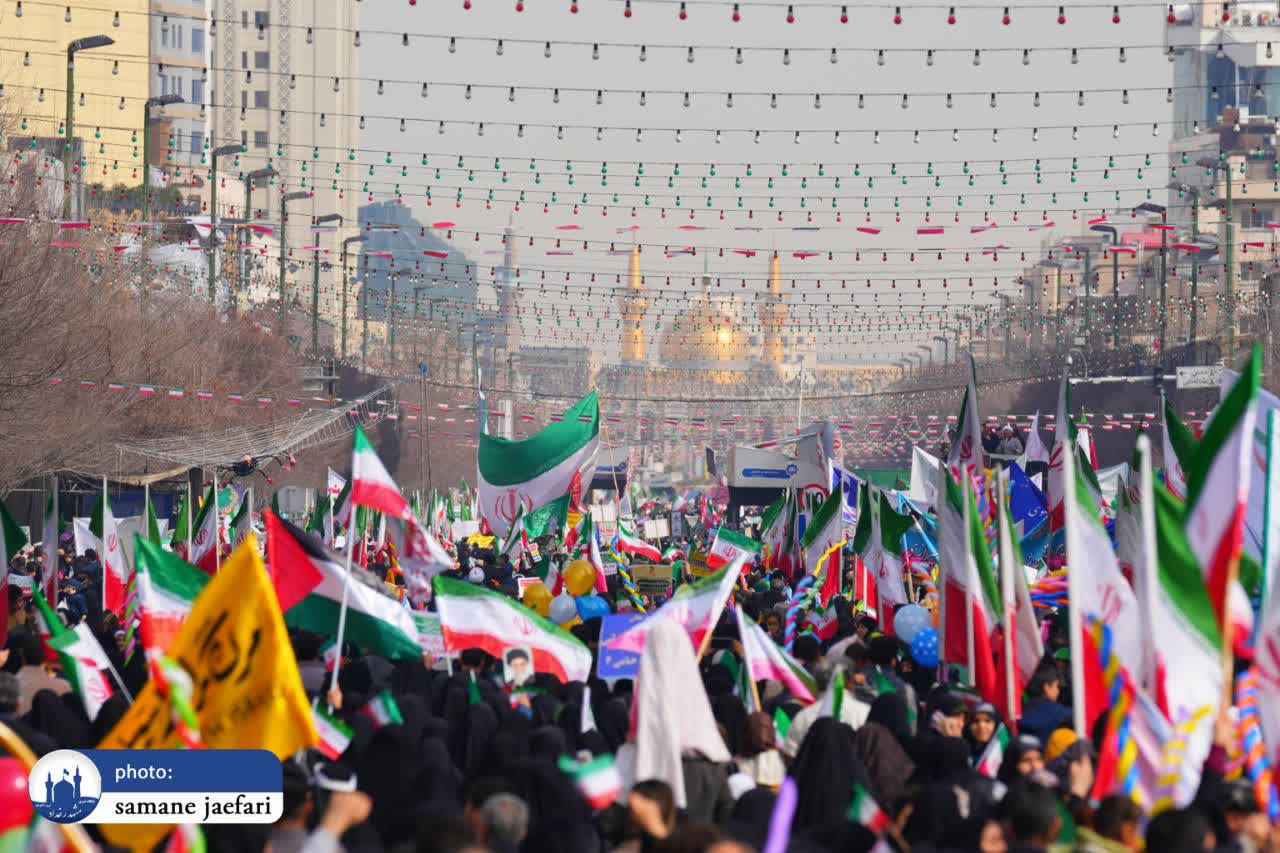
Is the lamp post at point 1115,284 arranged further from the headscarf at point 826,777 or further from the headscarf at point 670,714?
the headscarf at point 670,714

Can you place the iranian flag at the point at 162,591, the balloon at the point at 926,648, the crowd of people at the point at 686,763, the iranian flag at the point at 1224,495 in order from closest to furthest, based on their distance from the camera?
the crowd of people at the point at 686,763 < the iranian flag at the point at 1224,495 < the iranian flag at the point at 162,591 < the balloon at the point at 926,648

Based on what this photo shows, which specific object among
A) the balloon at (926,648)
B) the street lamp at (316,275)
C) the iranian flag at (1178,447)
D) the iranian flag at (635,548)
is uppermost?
the street lamp at (316,275)

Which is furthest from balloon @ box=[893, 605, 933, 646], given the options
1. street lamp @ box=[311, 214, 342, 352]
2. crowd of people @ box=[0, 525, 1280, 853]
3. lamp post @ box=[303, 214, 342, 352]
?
lamp post @ box=[303, 214, 342, 352]

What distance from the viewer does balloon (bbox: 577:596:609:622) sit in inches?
695

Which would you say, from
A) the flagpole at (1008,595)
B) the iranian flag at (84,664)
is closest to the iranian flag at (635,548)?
the flagpole at (1008,595)

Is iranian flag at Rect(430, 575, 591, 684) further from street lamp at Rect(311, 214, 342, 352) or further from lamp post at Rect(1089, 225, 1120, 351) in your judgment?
lamp post at Rect(1089, 225, 1120, 351)

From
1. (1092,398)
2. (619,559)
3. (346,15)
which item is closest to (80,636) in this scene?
(619,559)

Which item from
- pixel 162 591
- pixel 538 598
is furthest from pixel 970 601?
pixel 538 598

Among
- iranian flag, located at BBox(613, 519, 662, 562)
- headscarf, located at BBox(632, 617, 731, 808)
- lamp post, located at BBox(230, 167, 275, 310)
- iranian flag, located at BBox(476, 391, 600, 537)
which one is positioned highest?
lamp post, located at BBox(230, 167, 275, 310)

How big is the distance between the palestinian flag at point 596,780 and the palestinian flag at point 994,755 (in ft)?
5.95

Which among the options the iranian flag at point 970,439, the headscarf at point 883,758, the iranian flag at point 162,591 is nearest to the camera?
the headscarf at point 883,758

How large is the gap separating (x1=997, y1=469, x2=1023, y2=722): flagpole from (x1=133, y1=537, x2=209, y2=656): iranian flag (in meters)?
4.17

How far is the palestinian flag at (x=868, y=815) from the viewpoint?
26.5ft

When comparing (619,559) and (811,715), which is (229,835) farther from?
(619,559)
